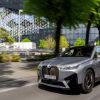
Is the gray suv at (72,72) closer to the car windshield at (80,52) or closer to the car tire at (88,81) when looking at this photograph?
the car tire at (88,81)

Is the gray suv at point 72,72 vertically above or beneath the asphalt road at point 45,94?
above

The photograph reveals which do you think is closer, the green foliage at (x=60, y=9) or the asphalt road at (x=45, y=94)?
the asphalt road at (x=45, y=94)

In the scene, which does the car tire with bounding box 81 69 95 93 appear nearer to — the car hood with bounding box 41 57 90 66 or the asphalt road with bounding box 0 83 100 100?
the asphalt road with bounding box 0 83 100 100

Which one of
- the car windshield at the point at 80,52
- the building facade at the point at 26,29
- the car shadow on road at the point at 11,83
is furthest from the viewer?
the building facade at the point at 26,29

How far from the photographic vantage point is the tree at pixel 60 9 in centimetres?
1584

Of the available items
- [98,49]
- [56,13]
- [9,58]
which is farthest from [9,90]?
[9,58]

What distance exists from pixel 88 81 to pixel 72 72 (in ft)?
2.79

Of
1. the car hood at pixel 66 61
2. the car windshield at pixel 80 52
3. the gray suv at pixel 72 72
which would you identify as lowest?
the gray suv at pixel 72 72

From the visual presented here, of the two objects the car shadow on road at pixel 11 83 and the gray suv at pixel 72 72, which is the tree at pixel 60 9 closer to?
the car shadow on road at pixel 11 83

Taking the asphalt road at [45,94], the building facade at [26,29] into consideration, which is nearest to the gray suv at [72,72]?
the asphalt road at [45,94]

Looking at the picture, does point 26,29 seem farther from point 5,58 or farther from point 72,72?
point 72,72

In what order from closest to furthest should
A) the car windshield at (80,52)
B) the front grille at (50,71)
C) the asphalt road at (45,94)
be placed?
the asphalt road at (45,94) → the front grille at (50,71) → the car windshield at (80,52)

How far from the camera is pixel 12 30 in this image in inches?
3932

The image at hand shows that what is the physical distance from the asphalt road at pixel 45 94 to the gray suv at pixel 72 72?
0.27 m
